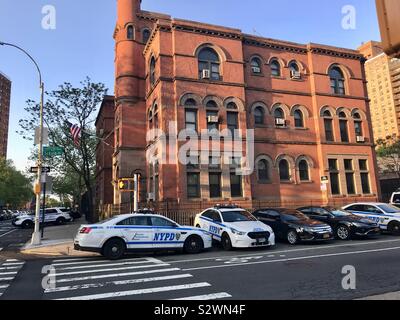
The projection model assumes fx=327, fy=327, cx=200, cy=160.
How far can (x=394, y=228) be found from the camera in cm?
1705

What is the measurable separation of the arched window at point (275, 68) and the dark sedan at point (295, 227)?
44.7 feet

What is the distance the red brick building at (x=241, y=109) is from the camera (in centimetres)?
2206

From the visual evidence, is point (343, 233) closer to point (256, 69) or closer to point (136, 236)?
point (136, 236)

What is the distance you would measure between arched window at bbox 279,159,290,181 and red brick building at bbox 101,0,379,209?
0.08 meters

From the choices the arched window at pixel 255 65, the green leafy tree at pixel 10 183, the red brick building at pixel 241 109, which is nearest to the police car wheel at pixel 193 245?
the red brick building at pixel 241 109

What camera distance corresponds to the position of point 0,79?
118375 millimetres

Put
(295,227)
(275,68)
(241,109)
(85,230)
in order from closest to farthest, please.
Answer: (85,230) → (295,227) → (241,109) → (275,68)

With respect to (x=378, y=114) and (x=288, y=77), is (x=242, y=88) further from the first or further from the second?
(x=378, y=114)

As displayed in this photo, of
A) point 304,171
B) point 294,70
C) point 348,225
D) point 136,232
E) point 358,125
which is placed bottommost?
point 348,225

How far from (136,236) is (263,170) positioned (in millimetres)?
14301

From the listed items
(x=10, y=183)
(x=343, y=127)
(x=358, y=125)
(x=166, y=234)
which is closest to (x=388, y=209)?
(x=343, y=127)

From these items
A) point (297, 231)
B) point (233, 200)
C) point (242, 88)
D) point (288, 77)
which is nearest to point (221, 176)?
point (233, 200)
